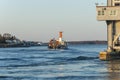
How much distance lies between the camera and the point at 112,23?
83250 millimetres

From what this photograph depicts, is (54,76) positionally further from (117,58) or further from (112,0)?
(112,0)

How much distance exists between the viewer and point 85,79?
47781 mm

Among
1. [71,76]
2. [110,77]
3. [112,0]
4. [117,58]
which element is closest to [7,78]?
[71,76]

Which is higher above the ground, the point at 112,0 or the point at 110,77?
the point at 112,0

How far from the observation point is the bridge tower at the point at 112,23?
8094 cm

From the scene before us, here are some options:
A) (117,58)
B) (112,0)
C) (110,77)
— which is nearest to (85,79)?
(110,77)

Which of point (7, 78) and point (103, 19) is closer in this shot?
→ point (7, 78)

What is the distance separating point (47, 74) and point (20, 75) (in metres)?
2.96

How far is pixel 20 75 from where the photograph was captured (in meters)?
52.1

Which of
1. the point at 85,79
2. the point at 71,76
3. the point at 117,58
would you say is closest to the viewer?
the point at 85,79

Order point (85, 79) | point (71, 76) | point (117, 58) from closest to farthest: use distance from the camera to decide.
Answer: point (85, 79) → point (71, 76) → point (117, 58)

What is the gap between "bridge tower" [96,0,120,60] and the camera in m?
80.9

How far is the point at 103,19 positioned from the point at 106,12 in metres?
1.33

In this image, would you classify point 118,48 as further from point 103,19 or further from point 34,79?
point 34,79
